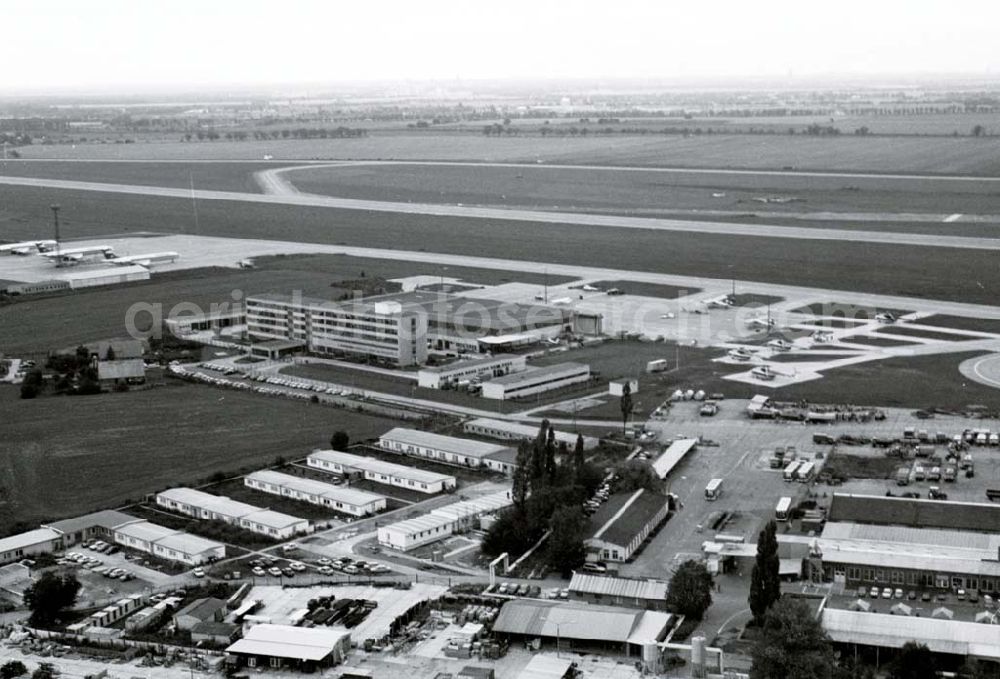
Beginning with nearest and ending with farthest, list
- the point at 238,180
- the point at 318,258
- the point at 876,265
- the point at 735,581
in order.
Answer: the point at 735,581 < the point at 876,265 < the point at 318,258 < the point at 238,180

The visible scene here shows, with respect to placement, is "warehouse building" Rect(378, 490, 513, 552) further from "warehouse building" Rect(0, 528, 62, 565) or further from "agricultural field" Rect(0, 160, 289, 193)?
"agricultural field" Rect(0, 160, 289, 193)

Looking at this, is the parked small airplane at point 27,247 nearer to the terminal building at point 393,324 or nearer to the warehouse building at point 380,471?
the terminal building at point 393,324

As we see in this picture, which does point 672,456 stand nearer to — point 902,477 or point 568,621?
point 902,477

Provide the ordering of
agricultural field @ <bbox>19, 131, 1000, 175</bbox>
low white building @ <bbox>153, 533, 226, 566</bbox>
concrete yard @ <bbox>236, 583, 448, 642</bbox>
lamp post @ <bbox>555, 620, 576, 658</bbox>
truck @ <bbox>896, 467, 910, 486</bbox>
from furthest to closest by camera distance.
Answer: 1. agricultural field @ <bbox>19, 131, 1000, 175</bbox>
2. truck @ <bbox>896, 467, 910, 486</bbox>
3. low white building @ <bbox>153, 533, 226, 566</bbox>
4. concrete yard @ <bbox>236, 583, 448, 642</bbox>
5. lamp post @ <bbox>555, 620, 576, 658</bbox>

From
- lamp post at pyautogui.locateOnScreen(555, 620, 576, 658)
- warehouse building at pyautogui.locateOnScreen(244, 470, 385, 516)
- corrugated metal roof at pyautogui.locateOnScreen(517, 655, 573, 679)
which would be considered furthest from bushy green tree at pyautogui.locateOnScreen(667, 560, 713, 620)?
warehouse building at pyautogui.locateOnScreen(244, 470, 385, 516)

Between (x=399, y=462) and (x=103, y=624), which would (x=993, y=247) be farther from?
(x=103, y=624)

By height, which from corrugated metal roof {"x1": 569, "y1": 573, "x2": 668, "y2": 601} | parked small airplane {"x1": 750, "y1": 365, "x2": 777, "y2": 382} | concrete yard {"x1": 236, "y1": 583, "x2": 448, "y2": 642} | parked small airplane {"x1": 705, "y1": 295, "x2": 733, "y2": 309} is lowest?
concrete yard {"x1": 236, "y1": 583, "x2": 448, "y2": 642}

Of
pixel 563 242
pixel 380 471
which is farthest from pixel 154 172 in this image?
pixel 380 471

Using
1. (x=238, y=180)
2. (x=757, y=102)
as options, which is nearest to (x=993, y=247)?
(x=238, y=180)
